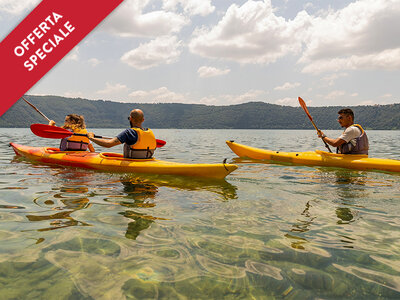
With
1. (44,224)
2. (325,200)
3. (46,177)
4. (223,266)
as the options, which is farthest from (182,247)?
(46,177)

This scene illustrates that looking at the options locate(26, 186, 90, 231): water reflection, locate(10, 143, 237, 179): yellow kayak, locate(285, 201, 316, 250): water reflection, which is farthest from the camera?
locate(10, 143, 237, 179): yellow kayak

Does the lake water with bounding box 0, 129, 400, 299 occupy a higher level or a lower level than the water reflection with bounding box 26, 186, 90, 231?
lower

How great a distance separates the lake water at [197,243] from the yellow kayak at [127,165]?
100 cm

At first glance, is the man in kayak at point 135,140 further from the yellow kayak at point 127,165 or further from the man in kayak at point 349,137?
the man in kayak at point 349,137

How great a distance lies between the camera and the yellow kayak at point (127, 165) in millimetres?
6332

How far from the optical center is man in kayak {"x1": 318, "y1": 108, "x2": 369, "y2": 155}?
8.17 meters

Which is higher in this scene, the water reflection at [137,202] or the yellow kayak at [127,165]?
the yellow kayak at [127,165]

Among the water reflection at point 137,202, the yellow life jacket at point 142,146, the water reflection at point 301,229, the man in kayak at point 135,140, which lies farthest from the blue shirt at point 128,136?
the water reflection at point 301,229

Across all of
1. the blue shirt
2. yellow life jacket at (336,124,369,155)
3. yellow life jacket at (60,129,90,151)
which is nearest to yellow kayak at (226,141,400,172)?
yellow life jacket at (336,124,369,155)

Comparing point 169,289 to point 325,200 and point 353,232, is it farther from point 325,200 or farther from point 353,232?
point 325,200

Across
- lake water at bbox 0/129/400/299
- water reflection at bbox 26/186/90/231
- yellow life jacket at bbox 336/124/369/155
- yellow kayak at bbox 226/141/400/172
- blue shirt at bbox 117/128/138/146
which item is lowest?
lake water at bbox 0/129/400/299

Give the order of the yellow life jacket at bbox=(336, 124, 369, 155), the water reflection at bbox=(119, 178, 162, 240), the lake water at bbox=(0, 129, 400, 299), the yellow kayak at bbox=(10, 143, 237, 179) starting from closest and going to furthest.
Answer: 1. the lake water at bbox=(0, 129, 400, 299)
2. the water reflection at bbox=(119, 178, 162, 240)
3. the yellow kayak at bbox=(10, 143, 237, 179)
4. the yellow life jacket at bbox=(336, 124, 369, 155)

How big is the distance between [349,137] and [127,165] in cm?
638

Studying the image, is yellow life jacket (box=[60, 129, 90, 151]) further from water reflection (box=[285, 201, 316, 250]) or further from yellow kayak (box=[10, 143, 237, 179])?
water reflection (box=[285, 201, 316, 250])
